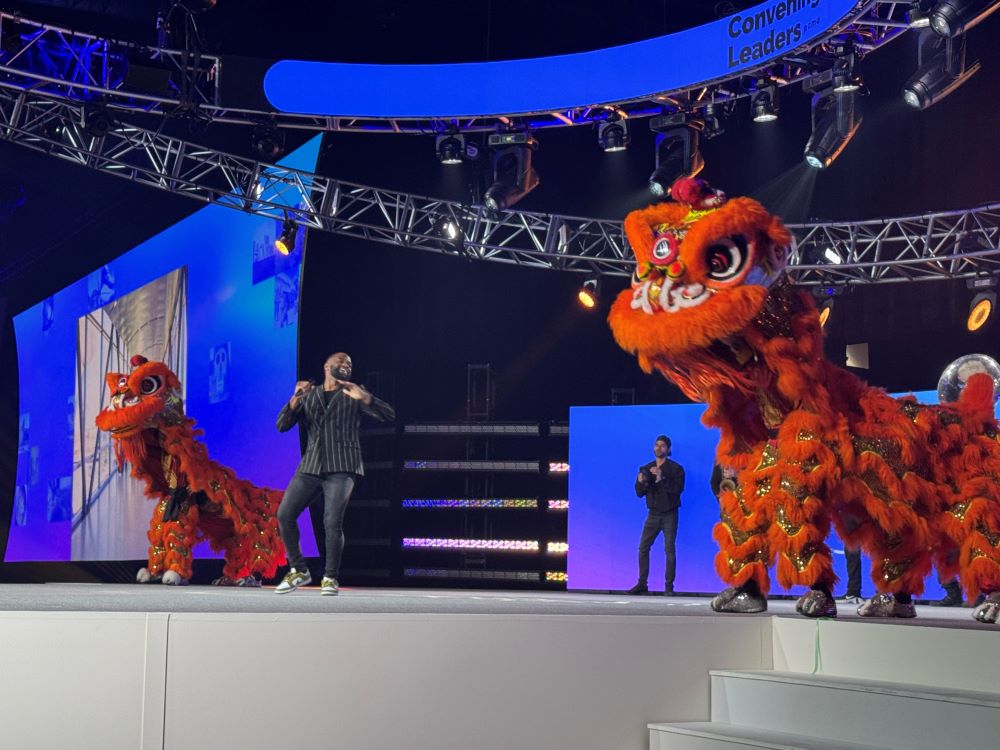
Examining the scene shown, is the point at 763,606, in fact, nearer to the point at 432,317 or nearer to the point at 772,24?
the point at 772,24

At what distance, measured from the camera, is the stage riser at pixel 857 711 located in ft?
9.79

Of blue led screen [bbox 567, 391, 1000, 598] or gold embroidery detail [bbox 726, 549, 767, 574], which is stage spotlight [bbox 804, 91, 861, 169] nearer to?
blue led screen [bbox 567, 391, 1000, 598]

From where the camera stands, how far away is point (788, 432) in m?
4.10

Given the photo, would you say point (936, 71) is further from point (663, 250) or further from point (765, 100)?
point (663, 250)

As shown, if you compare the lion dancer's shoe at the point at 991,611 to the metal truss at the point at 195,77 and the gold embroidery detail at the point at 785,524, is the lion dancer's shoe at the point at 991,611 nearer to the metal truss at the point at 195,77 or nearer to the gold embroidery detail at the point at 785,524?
the gold embroidery detail at the point at 785,524

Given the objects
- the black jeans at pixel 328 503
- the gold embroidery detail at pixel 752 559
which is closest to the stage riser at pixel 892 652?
the gold embroidery detail at pixel 752 559

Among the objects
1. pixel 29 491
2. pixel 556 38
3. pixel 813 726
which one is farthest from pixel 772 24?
pixel 29 491

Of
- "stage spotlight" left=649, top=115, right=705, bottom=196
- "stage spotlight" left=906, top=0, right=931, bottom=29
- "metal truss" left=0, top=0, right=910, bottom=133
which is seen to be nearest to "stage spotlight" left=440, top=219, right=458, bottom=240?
"metal truss" left=0, top=0, right=910, bottom=133

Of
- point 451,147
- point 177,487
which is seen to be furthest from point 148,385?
point 451,147

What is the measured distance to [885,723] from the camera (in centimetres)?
321

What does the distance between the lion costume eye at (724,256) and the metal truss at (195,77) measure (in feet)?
12.9

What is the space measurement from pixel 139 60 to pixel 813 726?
731 cm

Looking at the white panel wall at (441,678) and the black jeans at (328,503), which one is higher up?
the black jeans at (328,503)

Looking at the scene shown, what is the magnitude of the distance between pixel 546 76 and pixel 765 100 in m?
1.71
